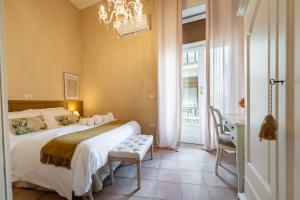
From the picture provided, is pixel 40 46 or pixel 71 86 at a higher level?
pixel 40 46

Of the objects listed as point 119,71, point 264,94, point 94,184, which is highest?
point 119,71

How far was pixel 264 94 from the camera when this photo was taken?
2.34 ft

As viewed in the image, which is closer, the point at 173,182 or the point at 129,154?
the point at 129,154

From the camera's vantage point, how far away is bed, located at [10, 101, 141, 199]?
1.70 m

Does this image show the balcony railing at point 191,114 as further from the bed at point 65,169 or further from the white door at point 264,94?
the white door at point 264,94

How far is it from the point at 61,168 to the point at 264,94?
1981 millimetres

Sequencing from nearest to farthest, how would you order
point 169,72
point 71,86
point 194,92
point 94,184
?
point 94,184 → point 169,72 → point 194,92 → point 71,86

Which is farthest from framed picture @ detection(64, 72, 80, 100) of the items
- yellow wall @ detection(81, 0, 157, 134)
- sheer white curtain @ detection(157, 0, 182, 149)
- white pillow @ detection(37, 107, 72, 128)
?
sheer white curtain @ detection(157, 0, 182, 149)

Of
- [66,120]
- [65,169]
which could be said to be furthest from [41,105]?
[65,169]

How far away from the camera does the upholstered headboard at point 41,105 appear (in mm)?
2825

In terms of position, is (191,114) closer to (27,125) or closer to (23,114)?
(27,125)

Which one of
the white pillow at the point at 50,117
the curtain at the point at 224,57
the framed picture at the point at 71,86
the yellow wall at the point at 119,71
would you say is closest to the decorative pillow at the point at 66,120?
the white pillow at the point at 50,117

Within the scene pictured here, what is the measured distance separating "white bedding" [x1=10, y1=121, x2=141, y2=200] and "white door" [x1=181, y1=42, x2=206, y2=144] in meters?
2.42

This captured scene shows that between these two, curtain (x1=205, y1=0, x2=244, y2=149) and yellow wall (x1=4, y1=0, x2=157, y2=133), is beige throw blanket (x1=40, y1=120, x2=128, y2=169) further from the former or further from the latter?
curtain (x1=205, y1=0, x2=244, y2=149)
